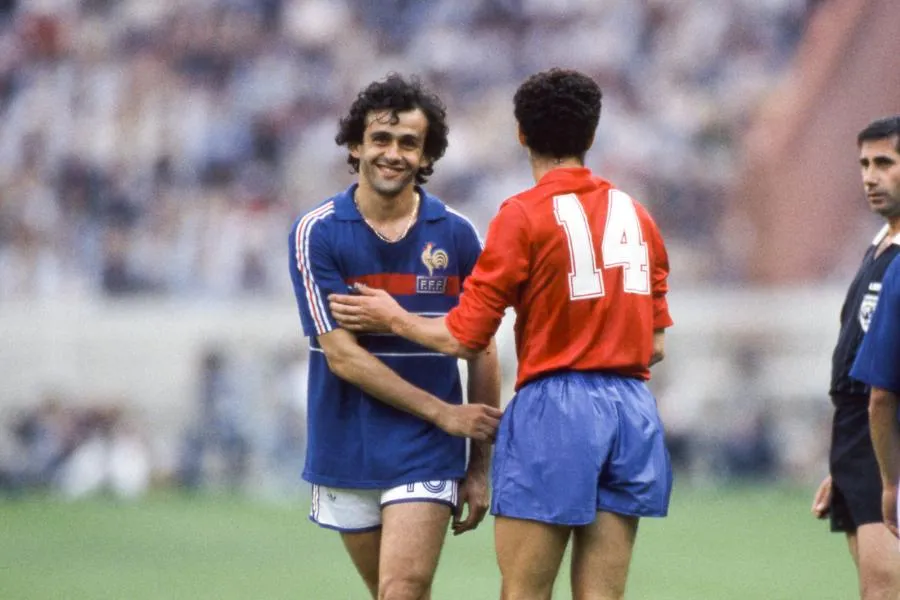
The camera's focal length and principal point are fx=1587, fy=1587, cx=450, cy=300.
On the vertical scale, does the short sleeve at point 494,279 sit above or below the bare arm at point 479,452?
above

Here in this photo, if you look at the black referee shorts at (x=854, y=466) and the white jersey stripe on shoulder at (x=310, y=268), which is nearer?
the white jersey stripe on shoulder at (x=310, y=268)

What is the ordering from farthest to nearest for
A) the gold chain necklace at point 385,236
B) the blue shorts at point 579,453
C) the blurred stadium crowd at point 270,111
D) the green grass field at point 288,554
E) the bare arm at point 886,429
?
1. the blurred stadium crowd at point 270,111
2. the green grass field at point 288,554
3. the gold chain necklace at point 385,236
4. the blue shorts at point 579,453
5. the bare arm at point 886,429

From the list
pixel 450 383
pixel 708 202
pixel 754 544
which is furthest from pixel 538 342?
pixel 708 202

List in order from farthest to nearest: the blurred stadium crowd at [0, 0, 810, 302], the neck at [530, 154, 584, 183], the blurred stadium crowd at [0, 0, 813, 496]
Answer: the blurred stadium crowd at [0, 0, 810, 302], the blurred stadium crowd at [0, 0, 813, 496], the neck at [530, 154, 584, 183]

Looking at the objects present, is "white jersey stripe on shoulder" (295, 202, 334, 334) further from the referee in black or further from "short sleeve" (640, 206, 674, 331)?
the referee in black

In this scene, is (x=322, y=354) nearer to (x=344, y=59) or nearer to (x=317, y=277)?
(x=317, y=277)

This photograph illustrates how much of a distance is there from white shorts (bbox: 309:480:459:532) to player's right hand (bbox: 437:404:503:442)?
253mm

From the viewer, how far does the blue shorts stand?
509cm

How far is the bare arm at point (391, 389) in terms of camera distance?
5551mm

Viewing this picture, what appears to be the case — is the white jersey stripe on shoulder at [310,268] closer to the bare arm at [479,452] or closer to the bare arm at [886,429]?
the bare arm at [479,452]

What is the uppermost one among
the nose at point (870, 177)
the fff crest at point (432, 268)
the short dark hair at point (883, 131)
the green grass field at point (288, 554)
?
the short dark hair at point (883, 131)

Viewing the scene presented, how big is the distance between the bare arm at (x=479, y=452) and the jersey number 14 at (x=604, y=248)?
0.78m

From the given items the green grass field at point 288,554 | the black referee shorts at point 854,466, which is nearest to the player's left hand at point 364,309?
the black referee shorts at point 854,466

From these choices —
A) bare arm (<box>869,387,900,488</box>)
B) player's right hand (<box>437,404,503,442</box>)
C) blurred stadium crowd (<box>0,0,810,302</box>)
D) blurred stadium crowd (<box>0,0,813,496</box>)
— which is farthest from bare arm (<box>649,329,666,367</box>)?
blurred stadium crowd (<box>0,0,810,302</box>)
